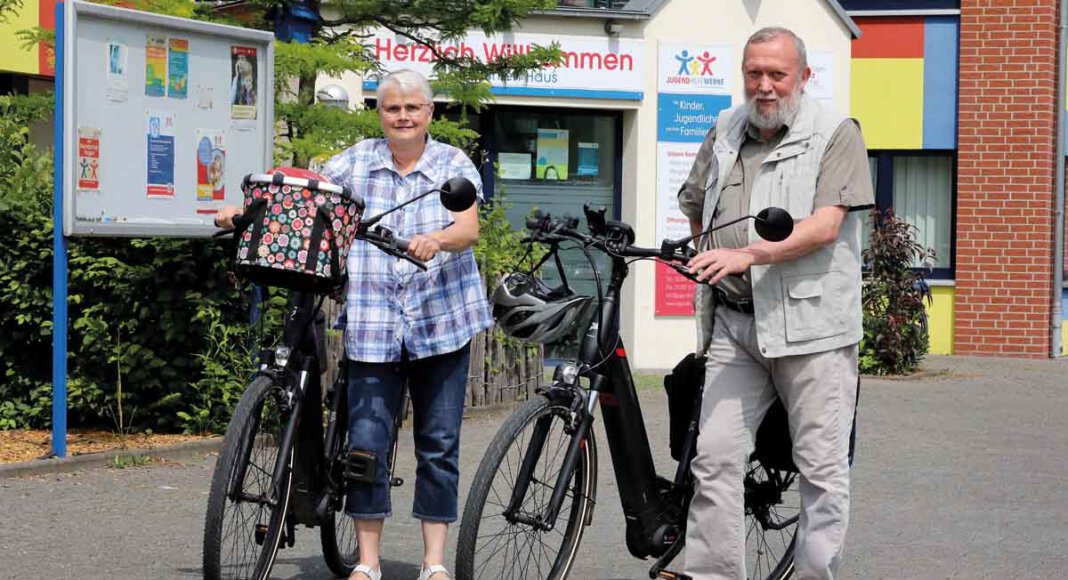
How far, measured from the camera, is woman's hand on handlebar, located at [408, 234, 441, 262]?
193 inches

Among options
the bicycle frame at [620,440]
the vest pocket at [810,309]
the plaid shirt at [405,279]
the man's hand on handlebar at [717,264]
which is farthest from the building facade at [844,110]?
the man's hand on handlebar at [717,264]

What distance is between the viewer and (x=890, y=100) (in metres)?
19.0

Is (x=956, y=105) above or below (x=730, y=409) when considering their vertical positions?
above

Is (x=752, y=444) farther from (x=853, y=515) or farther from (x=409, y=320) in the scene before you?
(x=853, y=515)

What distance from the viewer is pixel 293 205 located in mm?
4836

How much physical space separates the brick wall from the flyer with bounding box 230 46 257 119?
11.6 m

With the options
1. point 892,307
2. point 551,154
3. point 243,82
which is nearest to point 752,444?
point 243,82

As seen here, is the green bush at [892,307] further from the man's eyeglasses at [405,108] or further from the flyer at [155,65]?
the man's eyeglasses at [405,108]

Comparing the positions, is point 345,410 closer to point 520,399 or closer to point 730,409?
point 730,409

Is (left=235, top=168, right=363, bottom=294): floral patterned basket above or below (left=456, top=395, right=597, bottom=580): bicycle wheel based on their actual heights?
above

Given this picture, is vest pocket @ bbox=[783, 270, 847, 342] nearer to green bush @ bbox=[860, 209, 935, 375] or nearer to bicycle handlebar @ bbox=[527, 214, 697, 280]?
bicycle handlebar @ bbox=[527, 214, 697, 280]

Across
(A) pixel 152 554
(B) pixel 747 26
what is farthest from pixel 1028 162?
(A) pixel 152 554

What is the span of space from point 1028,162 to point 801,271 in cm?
1462

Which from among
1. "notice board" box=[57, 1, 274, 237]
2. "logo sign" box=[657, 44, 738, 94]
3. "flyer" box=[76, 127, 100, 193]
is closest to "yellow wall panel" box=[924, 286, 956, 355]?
"logo sign" box=[657, 44, 738, 94]
